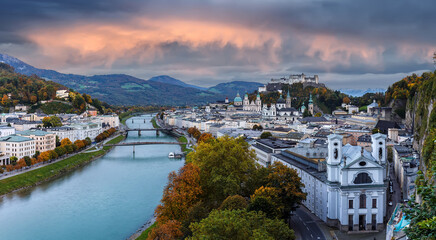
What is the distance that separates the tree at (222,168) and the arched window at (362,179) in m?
5.08

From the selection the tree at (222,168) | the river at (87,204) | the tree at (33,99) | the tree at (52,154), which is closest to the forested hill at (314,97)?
the tree at (33,99)

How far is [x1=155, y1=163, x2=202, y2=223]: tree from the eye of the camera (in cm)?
1570

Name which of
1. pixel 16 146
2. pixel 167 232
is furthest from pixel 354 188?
pixel 16 146

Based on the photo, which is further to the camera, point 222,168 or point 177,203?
point 222,168

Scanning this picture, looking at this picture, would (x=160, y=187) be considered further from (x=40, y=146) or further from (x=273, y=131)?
(x=273, y=131)

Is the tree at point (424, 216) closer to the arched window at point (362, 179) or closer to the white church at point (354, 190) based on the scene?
the white church at point (354, 190)

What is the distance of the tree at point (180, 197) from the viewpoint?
1570 cm

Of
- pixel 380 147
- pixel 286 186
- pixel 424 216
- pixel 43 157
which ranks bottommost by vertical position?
pixel 43 157

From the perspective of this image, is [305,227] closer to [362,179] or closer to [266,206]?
[266,206]

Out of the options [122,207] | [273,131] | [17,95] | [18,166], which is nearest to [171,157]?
[273,131]

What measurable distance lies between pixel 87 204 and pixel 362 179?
15117 mm

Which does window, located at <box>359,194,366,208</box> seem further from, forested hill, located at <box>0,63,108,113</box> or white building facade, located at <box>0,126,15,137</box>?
forested hill, located at <box>0,63,108,113</box>

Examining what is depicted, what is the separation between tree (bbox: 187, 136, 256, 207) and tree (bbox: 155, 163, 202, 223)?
777 millimetres

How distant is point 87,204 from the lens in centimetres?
2281
